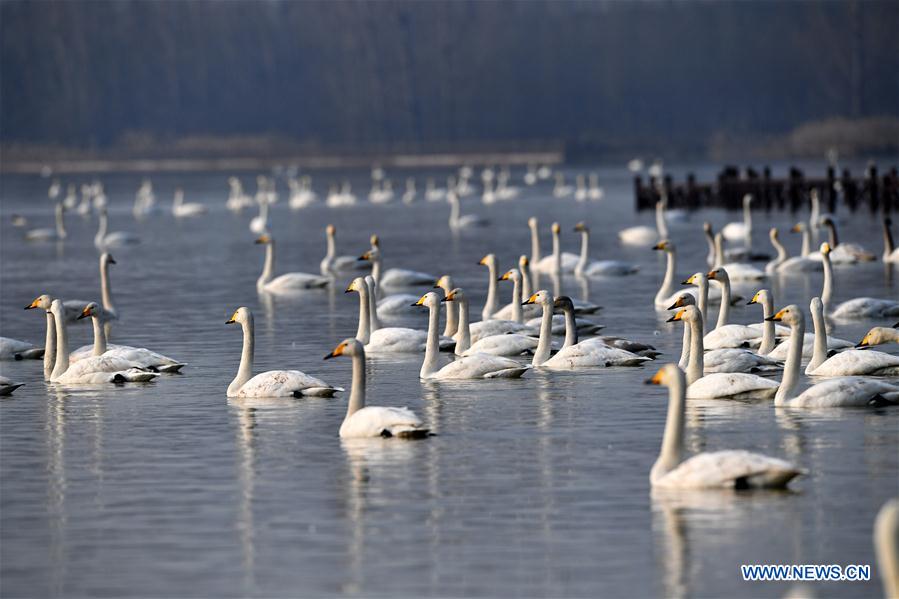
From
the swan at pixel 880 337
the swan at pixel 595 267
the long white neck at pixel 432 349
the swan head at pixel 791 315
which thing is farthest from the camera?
the swan at pixel 595 267

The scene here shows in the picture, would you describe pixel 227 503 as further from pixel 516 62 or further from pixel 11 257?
pixel 516 62

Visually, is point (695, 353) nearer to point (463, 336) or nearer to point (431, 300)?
point (431, 300)

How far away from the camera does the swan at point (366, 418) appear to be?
1441 centimetres

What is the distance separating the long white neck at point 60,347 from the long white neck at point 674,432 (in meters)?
8.21

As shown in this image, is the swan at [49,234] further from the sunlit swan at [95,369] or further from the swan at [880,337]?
the swan at [880,337]

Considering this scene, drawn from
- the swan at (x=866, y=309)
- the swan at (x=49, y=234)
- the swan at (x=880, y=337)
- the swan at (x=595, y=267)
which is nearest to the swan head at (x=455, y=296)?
the swan at (x=880, y=337)

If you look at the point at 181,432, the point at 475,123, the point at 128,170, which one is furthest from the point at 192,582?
the point at 475,123

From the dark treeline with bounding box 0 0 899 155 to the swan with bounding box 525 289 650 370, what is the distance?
115052 mm

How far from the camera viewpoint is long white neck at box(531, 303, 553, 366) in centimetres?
1911

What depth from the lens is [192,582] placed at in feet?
34.1

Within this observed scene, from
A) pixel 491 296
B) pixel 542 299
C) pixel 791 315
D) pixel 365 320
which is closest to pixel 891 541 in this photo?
pixel 791 315

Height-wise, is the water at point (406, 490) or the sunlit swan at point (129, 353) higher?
the sunlit swan at point (129, 353)

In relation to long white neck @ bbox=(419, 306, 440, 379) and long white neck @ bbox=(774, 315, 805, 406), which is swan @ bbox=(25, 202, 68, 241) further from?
long white neck @ bbox=(774, 315, 805, 406)

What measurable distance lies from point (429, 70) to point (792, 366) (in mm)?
138648
